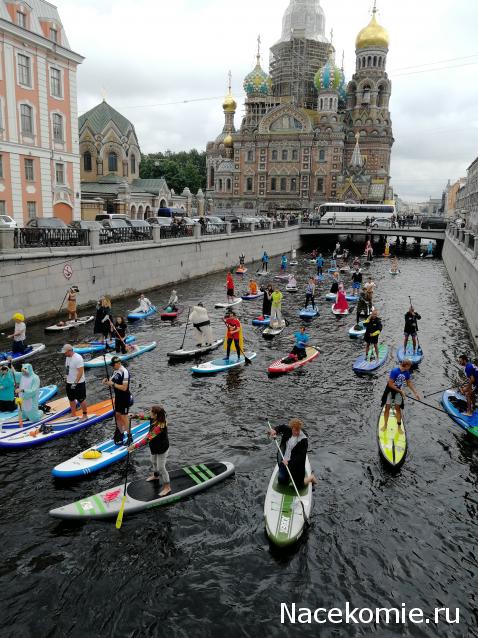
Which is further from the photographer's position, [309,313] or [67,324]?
[309,313]

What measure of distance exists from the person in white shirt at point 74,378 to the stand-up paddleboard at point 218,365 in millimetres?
4478

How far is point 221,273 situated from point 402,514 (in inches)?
1240

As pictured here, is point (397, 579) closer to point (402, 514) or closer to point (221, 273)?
point (402, 514)

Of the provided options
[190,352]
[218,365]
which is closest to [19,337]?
[190,352]

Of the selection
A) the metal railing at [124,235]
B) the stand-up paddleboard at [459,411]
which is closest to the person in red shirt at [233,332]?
the stand-up paddleboard at [459,411]

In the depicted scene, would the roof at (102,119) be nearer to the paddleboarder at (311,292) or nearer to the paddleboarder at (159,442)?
the paddleboarder at (311,292)

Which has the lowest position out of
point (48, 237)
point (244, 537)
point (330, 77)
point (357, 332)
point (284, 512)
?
point (244, 537)

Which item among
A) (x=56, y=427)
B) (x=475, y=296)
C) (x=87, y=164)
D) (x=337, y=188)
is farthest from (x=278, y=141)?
(x=56, y=427)

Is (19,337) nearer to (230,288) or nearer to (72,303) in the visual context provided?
(72,303)

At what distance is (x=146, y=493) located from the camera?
9.24 m

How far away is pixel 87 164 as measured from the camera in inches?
2496

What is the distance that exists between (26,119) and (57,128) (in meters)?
2.85

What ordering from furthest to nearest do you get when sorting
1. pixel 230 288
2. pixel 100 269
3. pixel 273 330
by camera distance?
pixel 230 288 < pixel 100 269 < pixel 273 330

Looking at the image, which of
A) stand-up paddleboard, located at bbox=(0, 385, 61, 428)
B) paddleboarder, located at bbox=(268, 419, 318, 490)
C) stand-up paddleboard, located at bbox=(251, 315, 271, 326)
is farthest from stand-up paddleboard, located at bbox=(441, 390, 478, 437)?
stand-up paddleboard, located at bbox=(0, 385, 61, 428)
